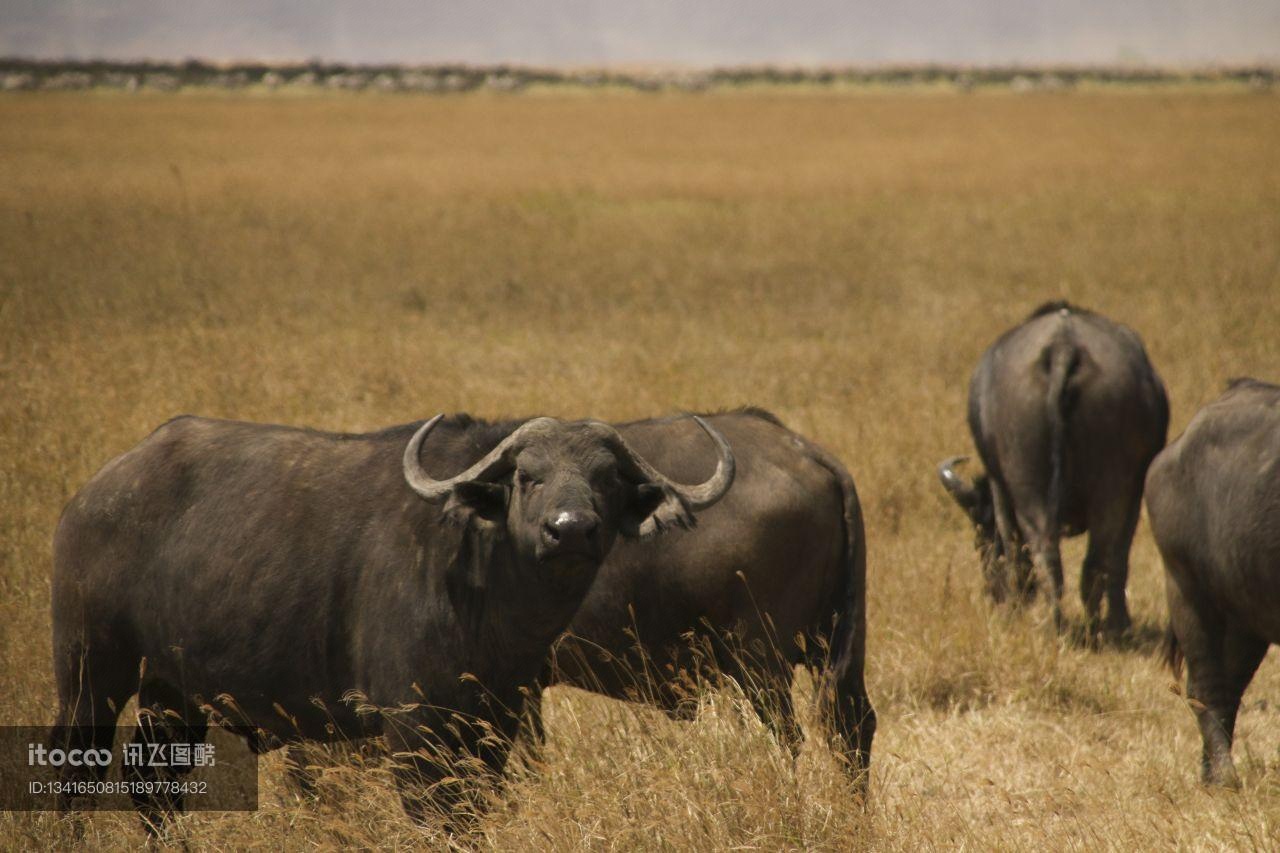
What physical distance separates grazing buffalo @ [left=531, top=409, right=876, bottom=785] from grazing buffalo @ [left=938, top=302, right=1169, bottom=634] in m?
2.89

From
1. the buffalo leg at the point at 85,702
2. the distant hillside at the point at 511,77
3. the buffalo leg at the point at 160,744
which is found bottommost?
the distant hillside at the point at 511,77

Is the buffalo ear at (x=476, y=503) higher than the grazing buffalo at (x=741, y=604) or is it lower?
higher

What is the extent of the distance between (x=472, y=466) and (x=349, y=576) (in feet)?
2.17

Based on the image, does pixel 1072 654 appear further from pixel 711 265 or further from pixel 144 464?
pixel 711 265

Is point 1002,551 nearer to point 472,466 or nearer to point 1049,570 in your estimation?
point 1049,570

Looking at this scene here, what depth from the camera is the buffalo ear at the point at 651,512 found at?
14.5ft

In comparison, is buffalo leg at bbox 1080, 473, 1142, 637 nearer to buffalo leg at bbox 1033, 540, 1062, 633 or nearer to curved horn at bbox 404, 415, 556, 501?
buffalo leg at bbox 1033, 540, 1062, 633

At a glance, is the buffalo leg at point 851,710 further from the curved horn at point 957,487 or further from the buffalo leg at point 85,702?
the curved horn at point 957,487

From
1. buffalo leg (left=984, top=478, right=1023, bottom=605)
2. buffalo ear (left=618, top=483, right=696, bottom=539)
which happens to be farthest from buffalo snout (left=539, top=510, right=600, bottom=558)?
buffalo leg (left=984, top=478, right=1023, bottom=605)

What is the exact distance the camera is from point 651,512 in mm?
4547

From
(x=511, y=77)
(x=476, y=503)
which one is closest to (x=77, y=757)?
(x=476, y=503)

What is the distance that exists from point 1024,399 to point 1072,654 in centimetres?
178

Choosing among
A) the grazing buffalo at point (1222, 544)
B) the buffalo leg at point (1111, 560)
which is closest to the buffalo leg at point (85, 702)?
the grazing buffalo at point (1222, 544)

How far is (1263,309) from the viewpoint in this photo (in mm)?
15461
